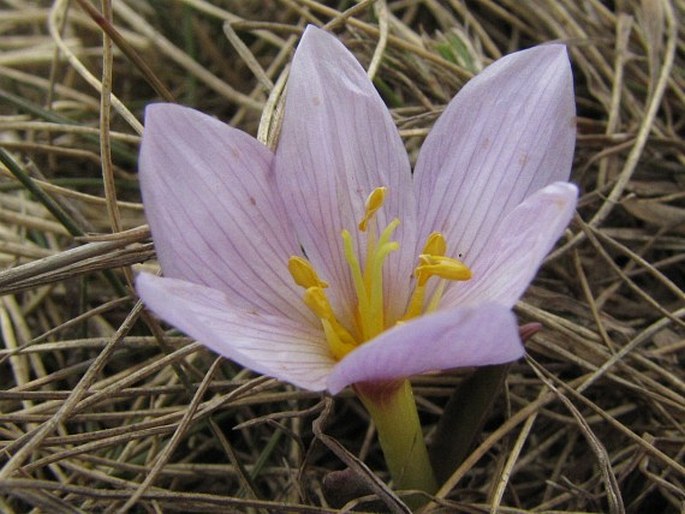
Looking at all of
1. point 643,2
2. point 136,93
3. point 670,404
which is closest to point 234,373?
point 670,404

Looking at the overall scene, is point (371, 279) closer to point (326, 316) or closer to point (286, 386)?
point (326, 316)

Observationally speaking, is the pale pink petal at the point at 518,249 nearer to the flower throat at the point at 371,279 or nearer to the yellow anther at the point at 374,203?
the flower throat at the point at 371,279

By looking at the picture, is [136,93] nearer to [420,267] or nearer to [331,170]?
[331,170]

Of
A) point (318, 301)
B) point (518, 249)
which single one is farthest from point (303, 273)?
point (518, 249)

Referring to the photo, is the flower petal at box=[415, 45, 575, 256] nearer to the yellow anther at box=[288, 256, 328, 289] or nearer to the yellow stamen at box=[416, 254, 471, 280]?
the yellow stamen at box=[416, 254, 471, 280]

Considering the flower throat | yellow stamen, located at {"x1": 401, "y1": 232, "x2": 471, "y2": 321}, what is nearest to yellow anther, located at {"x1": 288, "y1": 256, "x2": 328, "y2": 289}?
the flower throat
